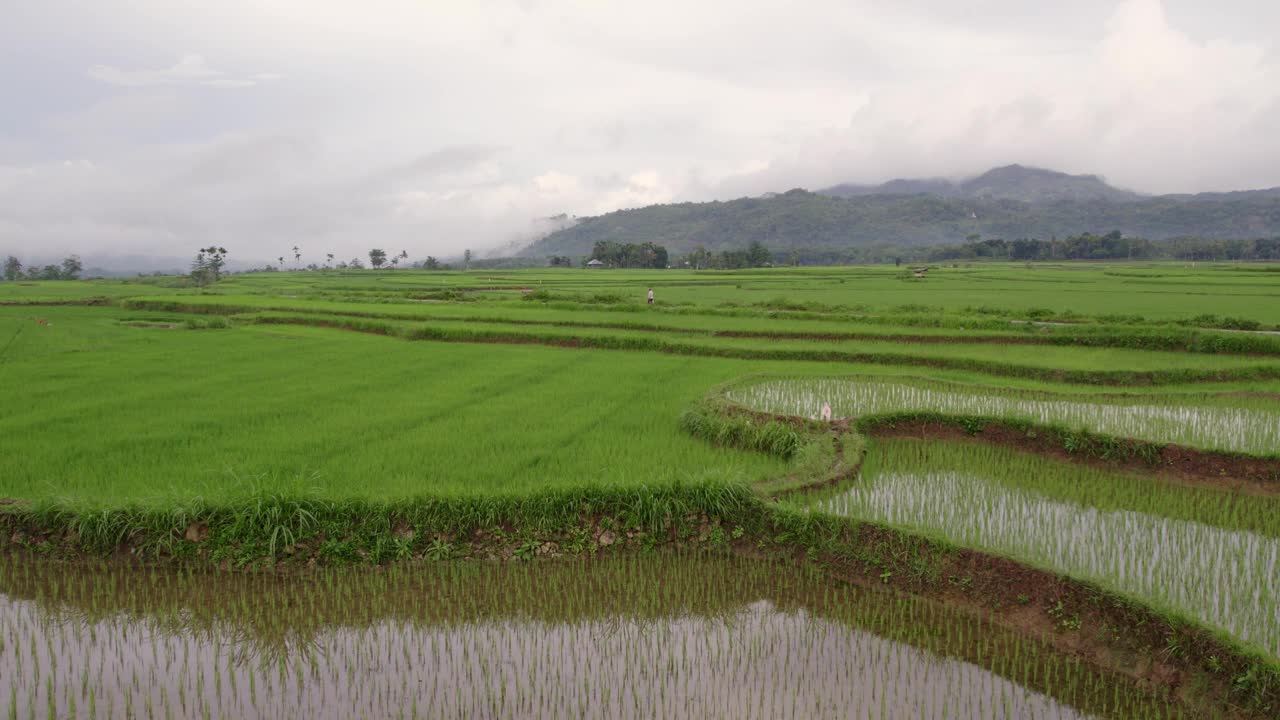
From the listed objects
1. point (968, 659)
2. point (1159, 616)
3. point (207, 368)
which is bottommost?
point (968, 659)

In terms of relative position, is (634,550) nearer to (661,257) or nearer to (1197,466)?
(1197,466)

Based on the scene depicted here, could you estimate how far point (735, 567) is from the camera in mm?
4906

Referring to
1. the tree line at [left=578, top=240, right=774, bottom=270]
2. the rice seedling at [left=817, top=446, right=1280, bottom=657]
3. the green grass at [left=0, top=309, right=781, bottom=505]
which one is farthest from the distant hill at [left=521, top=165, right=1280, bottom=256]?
the rice seedling at [left=817, top=446, right=1280, bottom=657]

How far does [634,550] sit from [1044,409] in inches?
221

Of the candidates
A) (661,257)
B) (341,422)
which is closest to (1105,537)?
(341,422)

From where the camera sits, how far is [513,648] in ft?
12.9

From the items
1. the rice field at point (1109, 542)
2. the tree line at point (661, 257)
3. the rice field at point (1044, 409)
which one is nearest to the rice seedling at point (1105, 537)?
the rice field at point (1109, 542)

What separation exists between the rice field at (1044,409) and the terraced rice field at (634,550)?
0.24 feet

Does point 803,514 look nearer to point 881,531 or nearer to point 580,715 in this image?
point 881,531

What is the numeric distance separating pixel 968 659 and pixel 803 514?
1.42 metres

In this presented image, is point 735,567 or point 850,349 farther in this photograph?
point 850,349

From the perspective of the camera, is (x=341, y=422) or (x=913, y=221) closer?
(x=341, y=422)

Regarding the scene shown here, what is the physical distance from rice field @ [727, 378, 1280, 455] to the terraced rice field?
73 millimetres

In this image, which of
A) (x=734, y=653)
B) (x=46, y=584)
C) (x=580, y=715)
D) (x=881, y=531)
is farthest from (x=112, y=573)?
(x=881, y=531)
